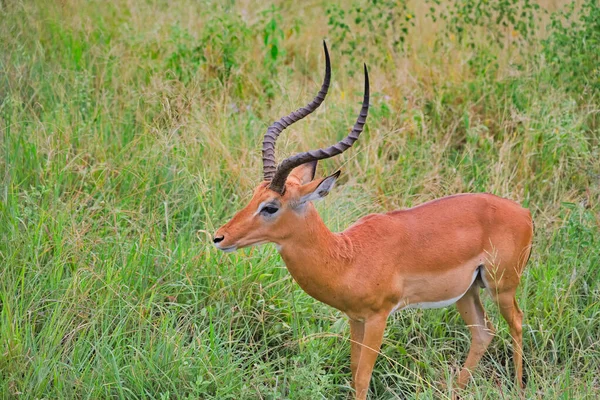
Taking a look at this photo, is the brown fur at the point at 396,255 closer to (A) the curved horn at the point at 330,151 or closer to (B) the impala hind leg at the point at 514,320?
(B) the impala hind leg at the point at 514,320

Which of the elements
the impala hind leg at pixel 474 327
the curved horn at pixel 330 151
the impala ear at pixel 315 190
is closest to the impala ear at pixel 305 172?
the impala ear at pixel 315 190

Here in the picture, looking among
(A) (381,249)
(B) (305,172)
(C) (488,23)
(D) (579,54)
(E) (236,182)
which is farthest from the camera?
(C) (488,23)

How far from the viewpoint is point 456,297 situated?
4.71 metres

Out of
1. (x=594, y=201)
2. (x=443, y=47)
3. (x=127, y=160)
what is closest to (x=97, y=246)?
(x=127, y=160)

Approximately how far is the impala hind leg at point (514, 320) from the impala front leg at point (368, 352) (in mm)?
813

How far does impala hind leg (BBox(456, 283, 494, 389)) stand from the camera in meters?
4.82

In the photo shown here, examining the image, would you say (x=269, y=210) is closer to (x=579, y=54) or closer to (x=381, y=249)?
(x=381, y=249)

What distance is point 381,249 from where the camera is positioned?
4.54 meters

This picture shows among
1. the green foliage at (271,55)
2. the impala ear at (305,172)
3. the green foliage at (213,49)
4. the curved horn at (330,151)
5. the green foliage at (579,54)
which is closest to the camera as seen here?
the curved horn at (330,151)

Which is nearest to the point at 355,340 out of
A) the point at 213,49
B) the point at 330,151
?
the point at 330,151

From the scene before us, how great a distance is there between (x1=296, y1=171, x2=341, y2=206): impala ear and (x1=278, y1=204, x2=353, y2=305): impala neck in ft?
0.35

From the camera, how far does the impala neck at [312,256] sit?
14.0 ft

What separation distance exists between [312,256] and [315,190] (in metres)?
0.36

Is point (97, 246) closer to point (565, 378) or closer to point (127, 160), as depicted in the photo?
point (127, 160)
